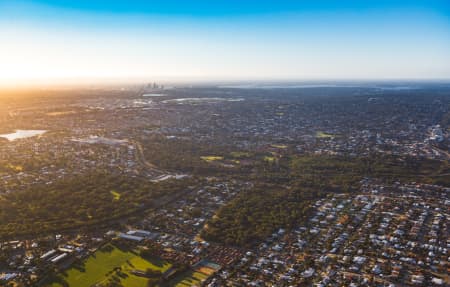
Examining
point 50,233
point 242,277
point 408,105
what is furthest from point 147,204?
point 408,105

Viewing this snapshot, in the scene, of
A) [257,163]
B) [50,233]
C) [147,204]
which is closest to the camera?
[50,233]

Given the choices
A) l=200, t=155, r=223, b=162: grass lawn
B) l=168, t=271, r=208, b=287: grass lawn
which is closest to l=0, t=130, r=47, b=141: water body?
l=200, t=155, r=223, b=162: grass lawn

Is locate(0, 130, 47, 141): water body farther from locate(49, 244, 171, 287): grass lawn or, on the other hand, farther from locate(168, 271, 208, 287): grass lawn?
locate(168, 271, 208, 287): grass lawn

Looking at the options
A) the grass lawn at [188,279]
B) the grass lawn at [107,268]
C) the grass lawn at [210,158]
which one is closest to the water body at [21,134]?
the grass lawn at [210,158]

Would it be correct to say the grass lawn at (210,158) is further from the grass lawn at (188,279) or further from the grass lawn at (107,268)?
the grass lawn at (188,279)

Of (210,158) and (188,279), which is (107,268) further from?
(210,158)

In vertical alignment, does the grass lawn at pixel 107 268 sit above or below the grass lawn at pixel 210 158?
below

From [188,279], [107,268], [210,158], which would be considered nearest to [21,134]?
[210,158]

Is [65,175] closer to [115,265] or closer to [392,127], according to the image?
[115,265]
